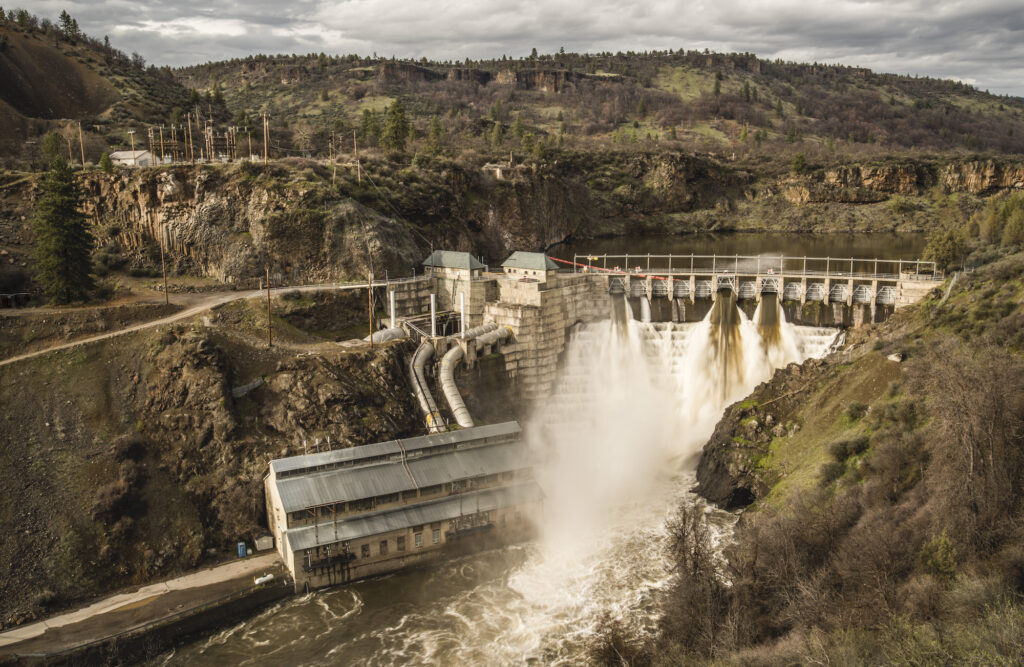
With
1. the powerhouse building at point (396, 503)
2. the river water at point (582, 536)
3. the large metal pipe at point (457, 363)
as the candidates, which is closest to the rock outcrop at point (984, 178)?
the river water at point (582, 536)

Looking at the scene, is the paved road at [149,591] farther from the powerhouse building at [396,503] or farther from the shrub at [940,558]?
the shrub at [940,558]

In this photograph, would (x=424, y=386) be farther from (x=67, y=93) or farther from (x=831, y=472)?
(x=67, y=93)

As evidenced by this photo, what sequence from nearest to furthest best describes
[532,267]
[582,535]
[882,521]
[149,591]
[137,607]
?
1. [882,521]
2. [137,607]
3. [149,591]
4. [582,535]
5. [532,267]

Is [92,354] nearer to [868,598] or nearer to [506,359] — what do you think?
[506,359]

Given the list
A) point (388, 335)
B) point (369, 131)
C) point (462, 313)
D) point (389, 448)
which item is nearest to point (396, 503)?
point (389, 448)

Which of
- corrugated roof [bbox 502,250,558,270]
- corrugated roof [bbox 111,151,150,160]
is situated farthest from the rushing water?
corrugated roof [bbox 111,151,150,160]

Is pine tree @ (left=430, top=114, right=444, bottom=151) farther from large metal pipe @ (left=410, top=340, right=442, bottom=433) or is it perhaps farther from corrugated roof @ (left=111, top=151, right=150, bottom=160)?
large metal pipe @ (left=410, top=340, right=442, bottom=433)
